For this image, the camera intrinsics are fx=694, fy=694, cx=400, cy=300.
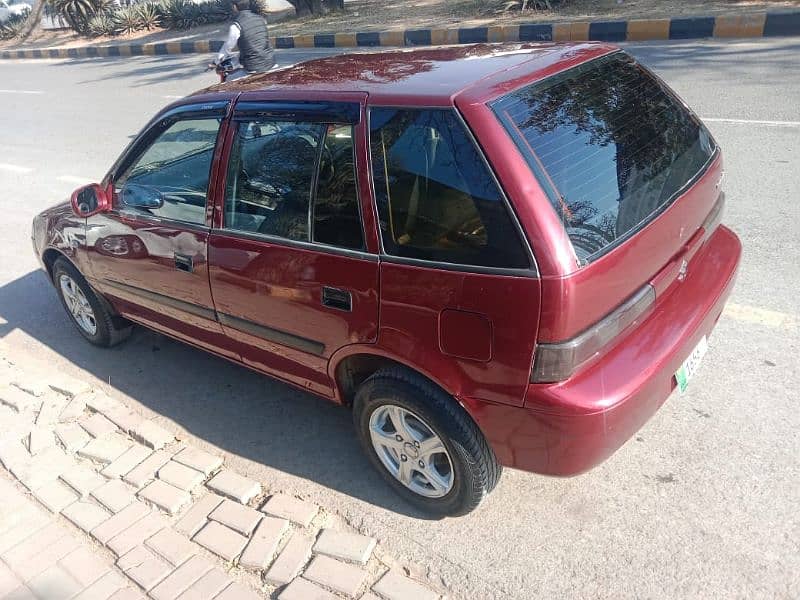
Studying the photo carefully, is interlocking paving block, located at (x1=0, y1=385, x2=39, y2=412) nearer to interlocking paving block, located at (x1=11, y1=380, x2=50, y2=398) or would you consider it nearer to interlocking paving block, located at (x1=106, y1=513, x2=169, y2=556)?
interlocking paving block, located at (x1=11, y1=380, x2=50, y2=398)

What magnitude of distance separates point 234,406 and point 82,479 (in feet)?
2.68

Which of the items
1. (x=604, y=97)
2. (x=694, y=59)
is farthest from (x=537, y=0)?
(x=604, y=97)

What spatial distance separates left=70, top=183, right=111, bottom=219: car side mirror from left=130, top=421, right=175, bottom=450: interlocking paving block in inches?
47.3

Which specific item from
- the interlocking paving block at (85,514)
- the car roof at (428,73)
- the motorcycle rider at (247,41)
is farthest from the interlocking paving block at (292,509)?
the motorcycle rider at (247,41)

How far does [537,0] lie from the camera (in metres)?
14.9

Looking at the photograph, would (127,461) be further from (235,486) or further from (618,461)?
(618,461)

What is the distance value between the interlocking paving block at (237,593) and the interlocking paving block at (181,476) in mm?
648

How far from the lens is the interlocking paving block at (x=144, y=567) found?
8.73ft

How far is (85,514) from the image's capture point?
3035 mm

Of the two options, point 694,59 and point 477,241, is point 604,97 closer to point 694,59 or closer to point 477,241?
point 477,241

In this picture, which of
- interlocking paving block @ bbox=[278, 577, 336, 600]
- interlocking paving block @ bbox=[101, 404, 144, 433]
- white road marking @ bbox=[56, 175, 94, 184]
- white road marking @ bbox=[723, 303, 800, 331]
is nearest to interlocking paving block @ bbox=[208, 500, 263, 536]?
interlocking paving block @ bbox=[278, 577, 336, 600]

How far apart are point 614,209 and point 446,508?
4.38 ft

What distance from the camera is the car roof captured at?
2525mm

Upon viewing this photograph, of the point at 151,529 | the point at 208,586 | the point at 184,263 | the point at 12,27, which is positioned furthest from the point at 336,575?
the point at 12,27
